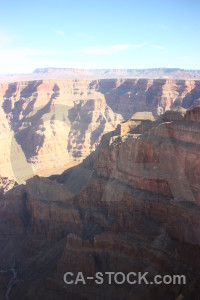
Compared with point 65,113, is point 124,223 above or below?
below

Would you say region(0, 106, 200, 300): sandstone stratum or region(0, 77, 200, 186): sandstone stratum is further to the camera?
region(0, 77, 200, 186): sandstone stratum

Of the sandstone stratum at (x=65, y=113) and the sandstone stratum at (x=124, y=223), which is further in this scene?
the sandstone stratum at (x=65, y=113)

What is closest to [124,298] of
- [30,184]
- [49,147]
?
[30,184]

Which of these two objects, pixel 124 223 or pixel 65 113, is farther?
pixel 65 113
